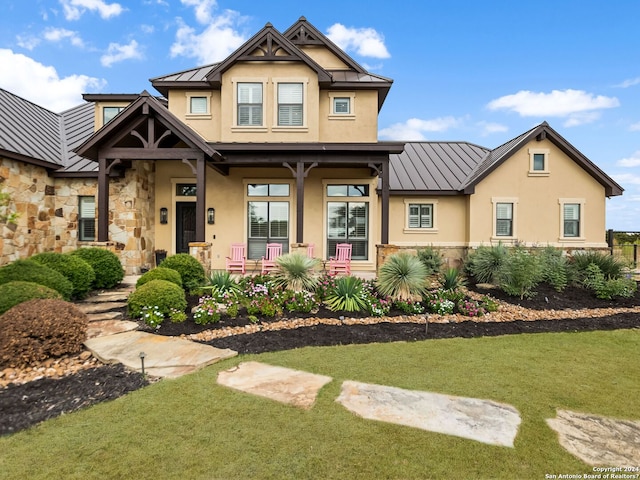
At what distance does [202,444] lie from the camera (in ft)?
8.86

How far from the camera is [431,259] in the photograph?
1148cm

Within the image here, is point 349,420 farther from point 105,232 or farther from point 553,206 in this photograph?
point 553,206

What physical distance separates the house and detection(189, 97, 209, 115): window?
0.04 meters

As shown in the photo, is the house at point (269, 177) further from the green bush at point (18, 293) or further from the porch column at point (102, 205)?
the green bush at point (18, 293)

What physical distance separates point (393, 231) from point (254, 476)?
1133 centimetres


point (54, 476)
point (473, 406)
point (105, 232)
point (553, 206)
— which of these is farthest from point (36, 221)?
point (553, 206)

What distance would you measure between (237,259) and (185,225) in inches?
96.6

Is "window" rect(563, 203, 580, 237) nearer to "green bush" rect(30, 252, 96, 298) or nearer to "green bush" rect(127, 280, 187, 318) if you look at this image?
"green bush" rect(127, 280, 187, 318)

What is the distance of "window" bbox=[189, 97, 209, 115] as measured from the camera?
37.9 ft

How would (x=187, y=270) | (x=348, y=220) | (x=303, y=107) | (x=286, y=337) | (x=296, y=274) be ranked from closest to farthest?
(x=286, y=337), (x=296, y=274), (x=187, y=270), (x=303, y=107), (x=348, y=220)

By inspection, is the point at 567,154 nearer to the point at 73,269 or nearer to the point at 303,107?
the point at 303,107

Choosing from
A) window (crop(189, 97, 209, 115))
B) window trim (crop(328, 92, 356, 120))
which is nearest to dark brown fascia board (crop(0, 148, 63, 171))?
window (crop(189, 97, 209, 115))

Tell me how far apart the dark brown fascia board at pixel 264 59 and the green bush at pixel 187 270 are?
6.28 metres

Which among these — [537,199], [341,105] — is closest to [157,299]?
[341,105]
